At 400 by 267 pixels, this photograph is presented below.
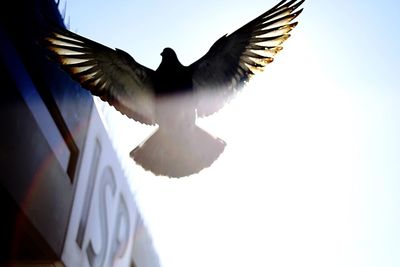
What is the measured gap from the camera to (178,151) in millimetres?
4219

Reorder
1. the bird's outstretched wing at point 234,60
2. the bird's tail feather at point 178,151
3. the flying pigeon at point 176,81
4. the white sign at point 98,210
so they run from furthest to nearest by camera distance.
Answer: the white sign at point 98,210 < the bird's outstretched wing at point 234,60 < the flying pigeon at point 176,81 < the bird's tail feather at point 178,151

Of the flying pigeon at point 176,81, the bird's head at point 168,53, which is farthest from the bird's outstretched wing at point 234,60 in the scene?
the bird's head at point 168,53

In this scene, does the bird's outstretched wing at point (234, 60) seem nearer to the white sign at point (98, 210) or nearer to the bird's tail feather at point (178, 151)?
the bird's tail feather at point (178, 151)

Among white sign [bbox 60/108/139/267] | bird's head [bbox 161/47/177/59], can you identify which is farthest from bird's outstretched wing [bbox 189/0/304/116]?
white sign [bbox 60/108/139/267]

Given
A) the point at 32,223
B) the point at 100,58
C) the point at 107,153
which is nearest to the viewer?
the point at 100,58

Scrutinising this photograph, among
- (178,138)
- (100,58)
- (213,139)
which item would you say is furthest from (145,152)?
(100,58)

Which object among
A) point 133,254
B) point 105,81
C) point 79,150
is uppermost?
point 105,81

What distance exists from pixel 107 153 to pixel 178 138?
763 centimetres

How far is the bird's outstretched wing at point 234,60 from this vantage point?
4.23 meters

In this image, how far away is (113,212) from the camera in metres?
11.9

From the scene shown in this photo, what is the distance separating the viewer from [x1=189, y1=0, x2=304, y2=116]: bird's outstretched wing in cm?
423

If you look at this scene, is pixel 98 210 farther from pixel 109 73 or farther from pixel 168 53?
pixel 168 53

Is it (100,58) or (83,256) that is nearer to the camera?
(100,58)

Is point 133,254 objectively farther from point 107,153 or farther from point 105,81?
point 105,81
